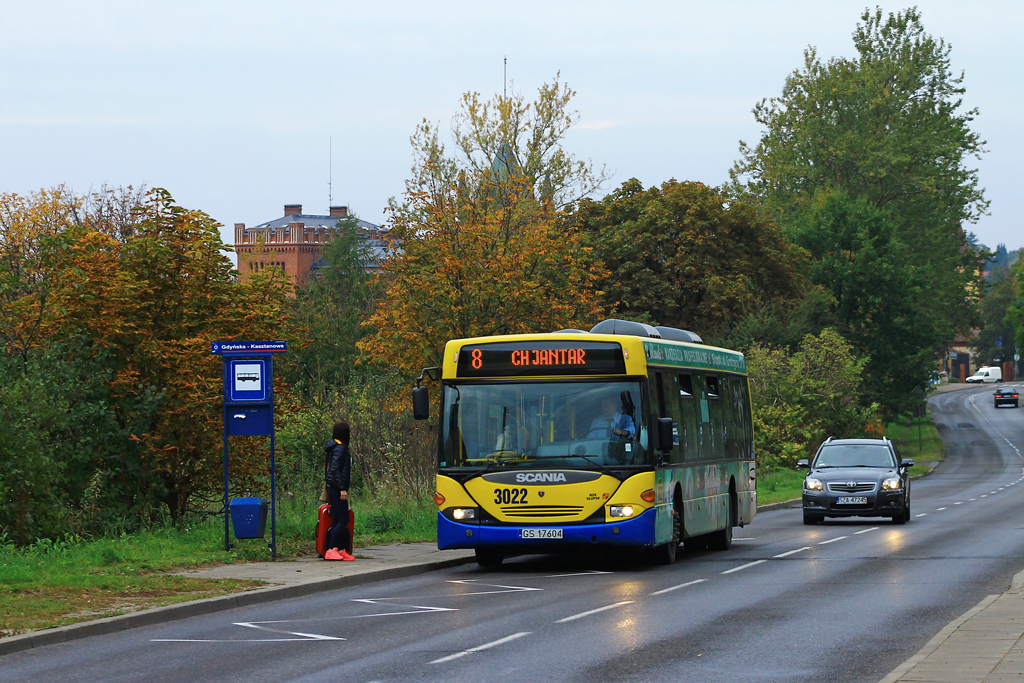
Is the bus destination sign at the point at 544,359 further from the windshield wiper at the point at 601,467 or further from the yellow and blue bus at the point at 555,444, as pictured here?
the windshield wiper at the point at 601,467

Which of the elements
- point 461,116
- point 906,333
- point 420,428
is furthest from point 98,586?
point 906,333

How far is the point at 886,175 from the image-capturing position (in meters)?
77.1

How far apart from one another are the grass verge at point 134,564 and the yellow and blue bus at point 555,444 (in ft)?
9.08

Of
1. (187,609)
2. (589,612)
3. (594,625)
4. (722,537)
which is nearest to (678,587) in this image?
(589,612)

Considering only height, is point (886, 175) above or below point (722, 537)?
above

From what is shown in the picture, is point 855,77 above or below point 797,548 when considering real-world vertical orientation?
above

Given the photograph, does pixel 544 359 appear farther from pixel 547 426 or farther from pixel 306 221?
pixel 306 221

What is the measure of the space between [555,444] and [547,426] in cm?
26

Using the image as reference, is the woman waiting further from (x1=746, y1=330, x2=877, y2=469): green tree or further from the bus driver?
(x1=746, y1=330, x2=877, y2=469): green tree

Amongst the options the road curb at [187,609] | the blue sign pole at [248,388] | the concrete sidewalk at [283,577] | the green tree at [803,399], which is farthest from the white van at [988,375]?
the blue sign pole at [248,388]

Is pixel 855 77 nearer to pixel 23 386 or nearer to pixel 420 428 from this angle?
pixel 420 428

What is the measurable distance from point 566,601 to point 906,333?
59.9 meters

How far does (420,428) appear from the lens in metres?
28.5

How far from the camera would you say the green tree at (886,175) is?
71.4m
